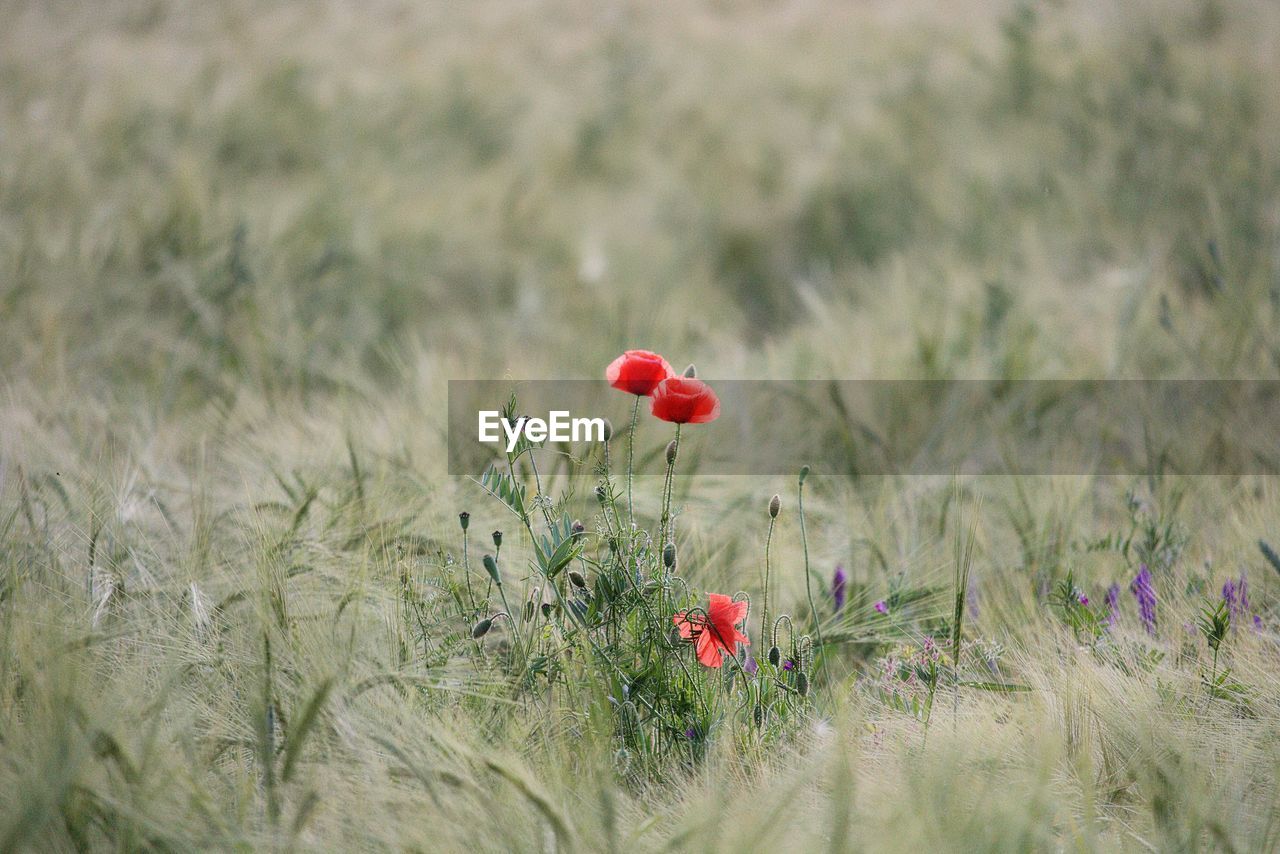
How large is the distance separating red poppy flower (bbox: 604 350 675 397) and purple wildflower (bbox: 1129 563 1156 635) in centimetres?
76

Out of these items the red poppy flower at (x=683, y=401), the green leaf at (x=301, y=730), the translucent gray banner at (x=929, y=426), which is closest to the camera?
the green leaf at (x=301, y=730)

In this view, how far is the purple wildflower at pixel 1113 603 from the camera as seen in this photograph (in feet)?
4.34

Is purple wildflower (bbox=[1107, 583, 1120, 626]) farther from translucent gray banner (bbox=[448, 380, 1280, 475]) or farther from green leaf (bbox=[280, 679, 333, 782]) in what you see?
green leaf (bbox=[280, 679, 333, 782])

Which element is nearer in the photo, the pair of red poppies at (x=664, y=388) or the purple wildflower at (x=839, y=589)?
the pair of red poppies at (x=664, y=388)

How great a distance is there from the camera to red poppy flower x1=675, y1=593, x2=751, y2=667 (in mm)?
1051

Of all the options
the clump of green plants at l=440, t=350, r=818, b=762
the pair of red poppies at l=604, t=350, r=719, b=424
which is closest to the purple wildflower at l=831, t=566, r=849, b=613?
the clump of green plants at l=440, t=350, r=818, b=762

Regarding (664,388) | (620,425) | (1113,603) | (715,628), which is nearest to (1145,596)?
(1113,603)

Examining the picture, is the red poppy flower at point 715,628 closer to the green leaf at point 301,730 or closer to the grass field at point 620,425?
the grass field at point 620,425

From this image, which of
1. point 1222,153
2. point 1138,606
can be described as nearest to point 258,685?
point 1138,606

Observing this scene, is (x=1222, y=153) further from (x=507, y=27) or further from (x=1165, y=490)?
(x=507, y=27)

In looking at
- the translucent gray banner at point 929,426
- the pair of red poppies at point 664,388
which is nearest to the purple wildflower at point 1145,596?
the translucent gray banner at point 929,426

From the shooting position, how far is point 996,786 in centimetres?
90

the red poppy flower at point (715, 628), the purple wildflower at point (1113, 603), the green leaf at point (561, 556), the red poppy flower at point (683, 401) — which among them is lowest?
the purple wildflower at point (1113, 603)

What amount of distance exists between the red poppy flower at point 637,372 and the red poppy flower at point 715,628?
24cm
